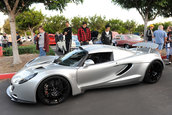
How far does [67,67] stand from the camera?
3162mm

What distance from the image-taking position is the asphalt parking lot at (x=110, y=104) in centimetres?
271

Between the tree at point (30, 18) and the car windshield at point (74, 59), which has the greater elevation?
the tree at point (30, 18)

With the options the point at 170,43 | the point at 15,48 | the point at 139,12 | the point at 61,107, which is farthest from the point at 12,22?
the point at 139,12

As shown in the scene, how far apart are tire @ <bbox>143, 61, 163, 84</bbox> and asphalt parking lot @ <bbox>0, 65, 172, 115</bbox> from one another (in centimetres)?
24

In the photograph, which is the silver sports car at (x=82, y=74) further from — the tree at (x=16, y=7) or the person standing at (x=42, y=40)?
the tree at (x=16, y=7)

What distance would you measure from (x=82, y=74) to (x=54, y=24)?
112 feet

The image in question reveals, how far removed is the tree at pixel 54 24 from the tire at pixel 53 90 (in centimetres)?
3336

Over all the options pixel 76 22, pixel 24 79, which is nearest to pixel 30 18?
pixel 76 22

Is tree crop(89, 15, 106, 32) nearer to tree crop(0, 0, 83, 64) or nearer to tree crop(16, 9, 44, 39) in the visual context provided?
tree crop(16, 9, 44, 39)

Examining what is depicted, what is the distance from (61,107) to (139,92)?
1901 mm

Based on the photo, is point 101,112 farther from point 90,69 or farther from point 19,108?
point 19,108

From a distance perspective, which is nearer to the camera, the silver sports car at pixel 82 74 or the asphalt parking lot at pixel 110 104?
the asphalt parking lot at pixel 110 104

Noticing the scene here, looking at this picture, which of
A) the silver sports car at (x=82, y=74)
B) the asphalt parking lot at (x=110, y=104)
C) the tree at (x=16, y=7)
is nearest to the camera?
the asphalt parking lot at (x=110, y=104)

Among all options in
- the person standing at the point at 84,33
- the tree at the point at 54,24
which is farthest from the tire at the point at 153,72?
the tree at the point at 54,24
